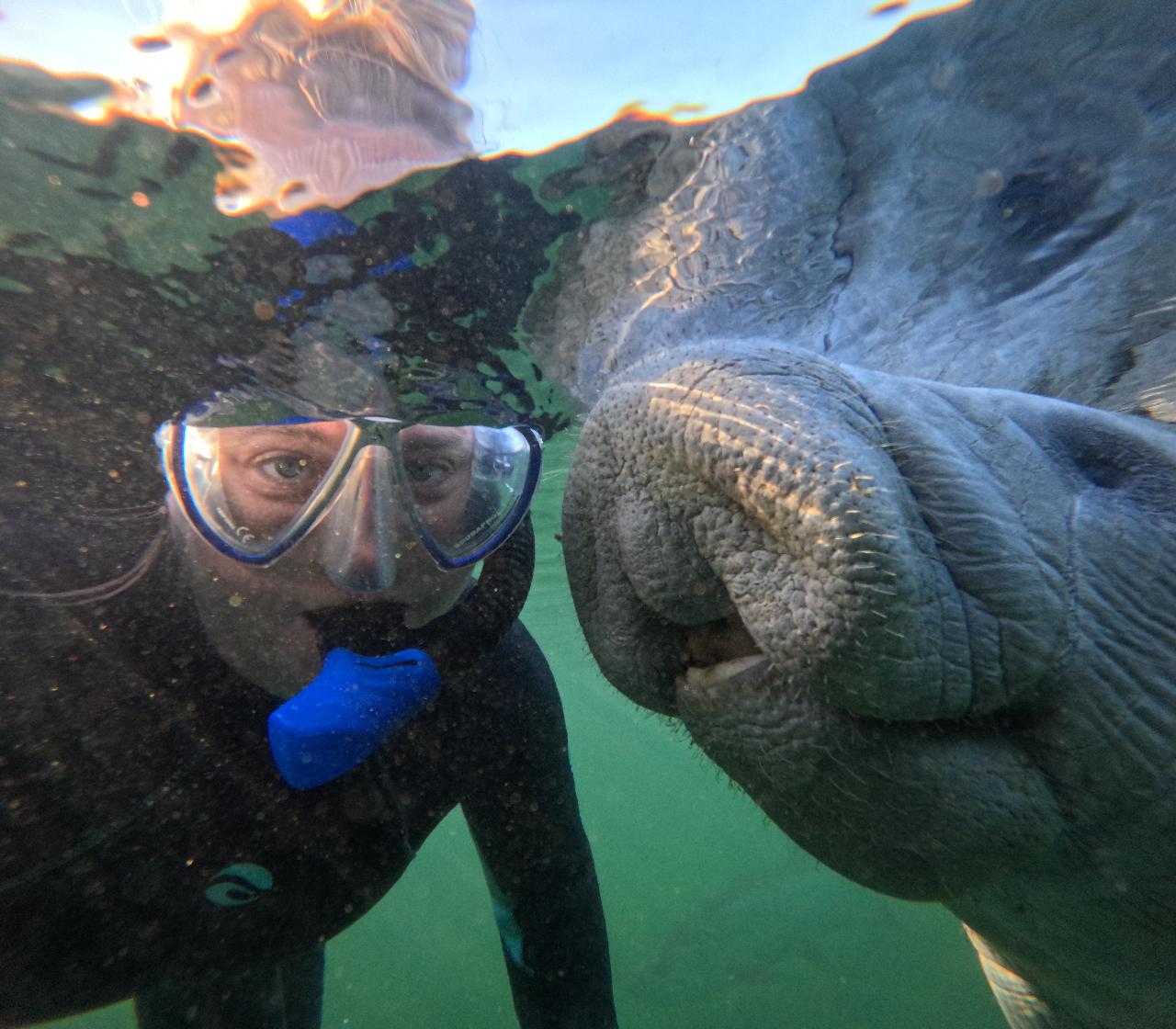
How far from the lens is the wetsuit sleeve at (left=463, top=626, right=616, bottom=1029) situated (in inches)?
160

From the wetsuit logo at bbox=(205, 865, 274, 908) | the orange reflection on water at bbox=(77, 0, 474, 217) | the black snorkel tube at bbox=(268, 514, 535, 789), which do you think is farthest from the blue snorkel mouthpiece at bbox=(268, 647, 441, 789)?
the orange reflection on water at bbox=(77, 0, 474, 217)

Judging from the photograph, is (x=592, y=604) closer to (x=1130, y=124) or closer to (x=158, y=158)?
(x=158, y=158)

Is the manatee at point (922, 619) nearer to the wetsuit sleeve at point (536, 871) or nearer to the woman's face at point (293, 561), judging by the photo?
the woman's face at point (293, 561)

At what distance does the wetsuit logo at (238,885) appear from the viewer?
2994 millimetres

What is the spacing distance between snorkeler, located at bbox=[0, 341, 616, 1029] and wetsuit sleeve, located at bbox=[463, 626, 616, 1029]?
0.02 meters

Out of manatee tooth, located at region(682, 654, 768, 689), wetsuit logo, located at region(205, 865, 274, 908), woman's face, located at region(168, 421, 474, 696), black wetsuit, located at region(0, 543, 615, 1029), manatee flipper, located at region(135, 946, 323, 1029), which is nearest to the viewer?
manatee tooth, located at region(682, 654, 768, 689)

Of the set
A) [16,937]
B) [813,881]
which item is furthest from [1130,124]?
[813,881]

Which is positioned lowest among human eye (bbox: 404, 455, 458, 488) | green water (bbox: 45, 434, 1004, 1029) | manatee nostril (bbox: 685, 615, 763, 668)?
green water (bbox: 45, 434, 1004, 1029)

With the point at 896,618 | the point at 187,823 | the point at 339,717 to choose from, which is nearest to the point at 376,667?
the point at 339,717

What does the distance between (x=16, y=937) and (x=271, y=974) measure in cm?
356

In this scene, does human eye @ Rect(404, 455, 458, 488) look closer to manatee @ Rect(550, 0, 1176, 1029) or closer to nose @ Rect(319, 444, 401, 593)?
nose @ Rect(319, 444, 401, 593)

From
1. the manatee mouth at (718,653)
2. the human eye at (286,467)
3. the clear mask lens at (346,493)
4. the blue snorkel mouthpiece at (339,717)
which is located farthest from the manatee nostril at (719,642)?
the human eye at (286,467)

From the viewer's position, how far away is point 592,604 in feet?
6.49

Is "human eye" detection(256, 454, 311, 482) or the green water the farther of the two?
the green water
